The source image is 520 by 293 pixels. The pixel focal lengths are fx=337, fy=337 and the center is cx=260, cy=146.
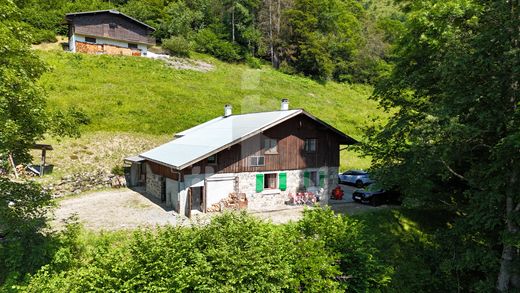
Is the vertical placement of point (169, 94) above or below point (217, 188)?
above

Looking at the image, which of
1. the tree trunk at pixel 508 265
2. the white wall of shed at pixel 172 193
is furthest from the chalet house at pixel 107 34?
the tree trunk at pixel 508 265

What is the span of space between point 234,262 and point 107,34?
4674 cm

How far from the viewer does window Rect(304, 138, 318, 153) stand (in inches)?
902

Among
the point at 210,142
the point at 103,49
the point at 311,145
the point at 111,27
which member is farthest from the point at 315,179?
the point at 111,27

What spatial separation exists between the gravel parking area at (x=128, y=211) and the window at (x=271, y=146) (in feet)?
12.1

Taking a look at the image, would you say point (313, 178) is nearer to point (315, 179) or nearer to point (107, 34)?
point (315, 179)

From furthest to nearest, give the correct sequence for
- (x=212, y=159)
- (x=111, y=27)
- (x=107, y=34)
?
(x=111, y=27), (x=107, y=34), (x=212, y=159)

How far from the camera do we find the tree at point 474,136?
11883 mm

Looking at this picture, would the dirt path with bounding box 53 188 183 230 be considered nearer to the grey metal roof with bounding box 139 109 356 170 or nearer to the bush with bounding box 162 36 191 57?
the grey metal roof with bounding box 139 109 356 170

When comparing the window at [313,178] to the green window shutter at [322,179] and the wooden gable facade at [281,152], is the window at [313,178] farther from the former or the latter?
the wooden gable facade at [281,152]

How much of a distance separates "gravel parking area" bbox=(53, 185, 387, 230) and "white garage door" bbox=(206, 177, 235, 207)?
4.08ft

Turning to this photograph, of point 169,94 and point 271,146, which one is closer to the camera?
point 271,146

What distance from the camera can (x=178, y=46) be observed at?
50562mm

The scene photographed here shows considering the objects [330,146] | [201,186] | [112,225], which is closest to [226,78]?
[330,146]
